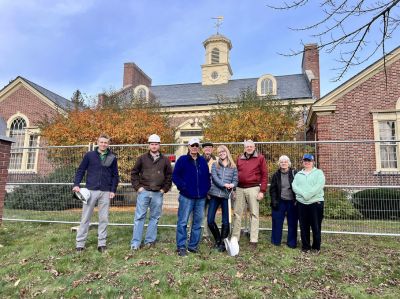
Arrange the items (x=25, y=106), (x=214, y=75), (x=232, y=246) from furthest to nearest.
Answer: (x=214, y=75) → (x=25, y=106) → (x=232, y=246)

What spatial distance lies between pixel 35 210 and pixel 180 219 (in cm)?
489

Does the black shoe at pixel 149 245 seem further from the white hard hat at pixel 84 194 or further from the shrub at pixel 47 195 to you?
the shrub at pixel 47 195

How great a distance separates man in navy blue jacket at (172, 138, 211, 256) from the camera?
501 cm

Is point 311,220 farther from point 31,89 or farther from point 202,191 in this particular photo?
point 31,89

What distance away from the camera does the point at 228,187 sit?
5043 mm

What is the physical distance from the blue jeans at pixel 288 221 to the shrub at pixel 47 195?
4678 mm

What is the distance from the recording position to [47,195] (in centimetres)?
757

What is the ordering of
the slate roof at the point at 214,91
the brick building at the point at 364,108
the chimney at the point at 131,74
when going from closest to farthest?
1. the brick building at the point at 364,108
2. the slate roof at the point at 214,91
3. the chimney at the point at 131,74

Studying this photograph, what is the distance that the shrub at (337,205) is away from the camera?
6256mm


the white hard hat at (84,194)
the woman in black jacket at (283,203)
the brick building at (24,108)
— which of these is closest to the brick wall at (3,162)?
the white hard hat at (84,194)

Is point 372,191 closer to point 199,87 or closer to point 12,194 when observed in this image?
point 12,194

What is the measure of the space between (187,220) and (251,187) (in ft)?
4.08

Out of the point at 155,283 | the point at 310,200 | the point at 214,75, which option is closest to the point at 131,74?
the point at 214,75

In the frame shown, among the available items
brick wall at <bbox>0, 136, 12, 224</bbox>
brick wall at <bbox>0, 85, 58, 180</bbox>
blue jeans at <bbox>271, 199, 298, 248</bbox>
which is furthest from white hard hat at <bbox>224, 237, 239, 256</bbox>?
brick wall at <bbox>0, 85, 58, 180</bbox>
